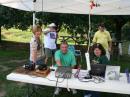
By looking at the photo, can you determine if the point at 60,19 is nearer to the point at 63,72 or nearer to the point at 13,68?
the point at 13,68

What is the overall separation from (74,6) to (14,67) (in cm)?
291

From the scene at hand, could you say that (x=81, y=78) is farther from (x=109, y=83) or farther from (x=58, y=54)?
(x=58, y=54)

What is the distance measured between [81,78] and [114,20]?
891cm

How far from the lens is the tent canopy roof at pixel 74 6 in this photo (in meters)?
9.09

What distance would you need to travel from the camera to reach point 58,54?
298 inches

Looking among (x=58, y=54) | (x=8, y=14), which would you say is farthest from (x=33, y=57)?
(x=8, y=14)

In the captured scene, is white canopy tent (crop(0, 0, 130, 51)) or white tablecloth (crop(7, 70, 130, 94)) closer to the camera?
white tablecloth (crop(7, 70, 130, 94))

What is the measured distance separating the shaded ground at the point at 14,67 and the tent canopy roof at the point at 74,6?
1.99 meters

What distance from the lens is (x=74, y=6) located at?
379 inches

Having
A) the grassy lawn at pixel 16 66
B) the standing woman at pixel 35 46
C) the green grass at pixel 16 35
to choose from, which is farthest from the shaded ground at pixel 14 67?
the green grass at pixel 16 35

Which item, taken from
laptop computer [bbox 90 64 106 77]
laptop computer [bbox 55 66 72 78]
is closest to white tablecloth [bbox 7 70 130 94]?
laptop computer [bbox 55 66 72 78]

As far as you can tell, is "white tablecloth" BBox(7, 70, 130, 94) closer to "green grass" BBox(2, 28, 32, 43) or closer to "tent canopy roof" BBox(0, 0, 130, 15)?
"tent canopy roof" BBox(0, 0, 130, 15)

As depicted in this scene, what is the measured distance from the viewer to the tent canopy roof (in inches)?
358

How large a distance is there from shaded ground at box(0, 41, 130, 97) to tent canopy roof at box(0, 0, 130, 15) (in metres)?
1.99
